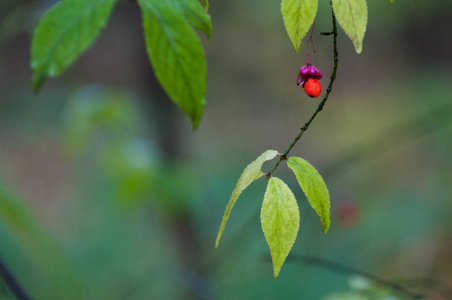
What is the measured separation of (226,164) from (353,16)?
6.08 meters

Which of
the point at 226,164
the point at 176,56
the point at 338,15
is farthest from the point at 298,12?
the point at 226,164

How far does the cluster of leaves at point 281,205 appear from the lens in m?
0.59

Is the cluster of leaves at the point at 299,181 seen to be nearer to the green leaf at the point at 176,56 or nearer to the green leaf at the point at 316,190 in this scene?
the green leaf at the point at 316,190

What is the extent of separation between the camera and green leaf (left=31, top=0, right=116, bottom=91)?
47cm

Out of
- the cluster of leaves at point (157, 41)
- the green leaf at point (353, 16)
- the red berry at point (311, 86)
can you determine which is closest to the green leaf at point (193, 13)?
the cluster of leaves at point (157, 41)

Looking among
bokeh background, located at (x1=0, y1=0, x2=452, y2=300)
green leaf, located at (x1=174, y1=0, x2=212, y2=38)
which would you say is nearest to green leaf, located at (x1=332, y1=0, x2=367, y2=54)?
green leaf, located at (x1=174, y1=0, x2=212, y2=38)

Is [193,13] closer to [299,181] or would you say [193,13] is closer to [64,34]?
[64,34]

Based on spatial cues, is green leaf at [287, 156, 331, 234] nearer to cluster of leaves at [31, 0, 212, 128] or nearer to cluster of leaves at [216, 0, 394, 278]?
cluster of leaves at [216, 0, 394, 278]

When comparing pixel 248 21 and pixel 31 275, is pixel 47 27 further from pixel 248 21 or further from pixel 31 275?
pixel 248 21

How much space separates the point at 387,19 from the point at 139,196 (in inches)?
256

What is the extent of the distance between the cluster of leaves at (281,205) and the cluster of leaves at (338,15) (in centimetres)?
15

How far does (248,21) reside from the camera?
8875 millimetres

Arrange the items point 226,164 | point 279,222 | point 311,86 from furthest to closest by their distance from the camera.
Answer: point 226,164, point 311,86, point 279,222

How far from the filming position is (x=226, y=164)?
6637 mm
